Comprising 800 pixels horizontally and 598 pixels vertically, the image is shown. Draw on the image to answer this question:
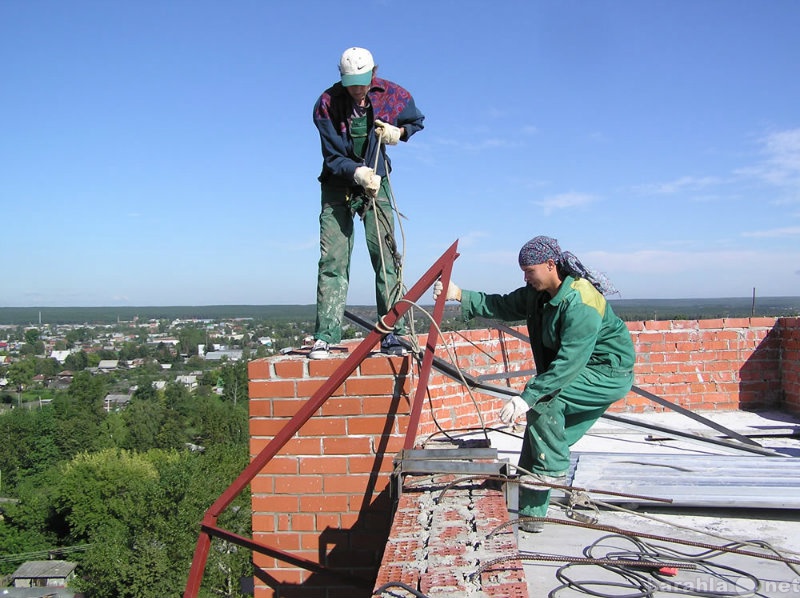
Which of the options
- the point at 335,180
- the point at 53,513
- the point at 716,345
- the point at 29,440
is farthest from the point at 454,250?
the point at 29,440

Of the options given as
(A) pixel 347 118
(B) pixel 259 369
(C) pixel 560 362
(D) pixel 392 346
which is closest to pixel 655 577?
(C) pixel 560 362

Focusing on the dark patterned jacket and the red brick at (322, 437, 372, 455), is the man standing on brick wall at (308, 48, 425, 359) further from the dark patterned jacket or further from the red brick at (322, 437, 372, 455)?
the red brick at (322, 437, 372, 455)

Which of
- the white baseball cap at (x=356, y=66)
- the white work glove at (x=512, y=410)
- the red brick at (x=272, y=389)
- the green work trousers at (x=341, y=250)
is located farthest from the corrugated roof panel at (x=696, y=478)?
the white baseball cap at (x=356, y=66)

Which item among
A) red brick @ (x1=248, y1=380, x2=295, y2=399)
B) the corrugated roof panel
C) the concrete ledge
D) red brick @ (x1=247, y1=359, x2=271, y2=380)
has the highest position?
red brick @ (x1=247, y1=359, x2=271, y2=380)

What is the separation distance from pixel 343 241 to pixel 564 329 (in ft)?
4.04

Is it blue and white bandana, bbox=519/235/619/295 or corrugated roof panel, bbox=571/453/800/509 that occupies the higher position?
blue and white bandana, bbox=519/235/619/295

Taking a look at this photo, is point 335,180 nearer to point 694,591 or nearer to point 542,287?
point 542,287

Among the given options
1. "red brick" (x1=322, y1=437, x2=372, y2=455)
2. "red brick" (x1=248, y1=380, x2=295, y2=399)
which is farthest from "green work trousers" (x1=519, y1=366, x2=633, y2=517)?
"red brick" (x1=248, y1=380, x2=295, y2=399)

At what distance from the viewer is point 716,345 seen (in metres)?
7.24

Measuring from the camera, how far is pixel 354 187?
11.8ft

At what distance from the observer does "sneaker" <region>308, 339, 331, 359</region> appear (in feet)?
10.9

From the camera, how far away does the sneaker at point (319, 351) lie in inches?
131

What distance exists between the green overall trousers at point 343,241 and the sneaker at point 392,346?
9 cm

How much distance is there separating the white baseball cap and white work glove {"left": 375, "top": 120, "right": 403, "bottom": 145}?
0.71 ft
